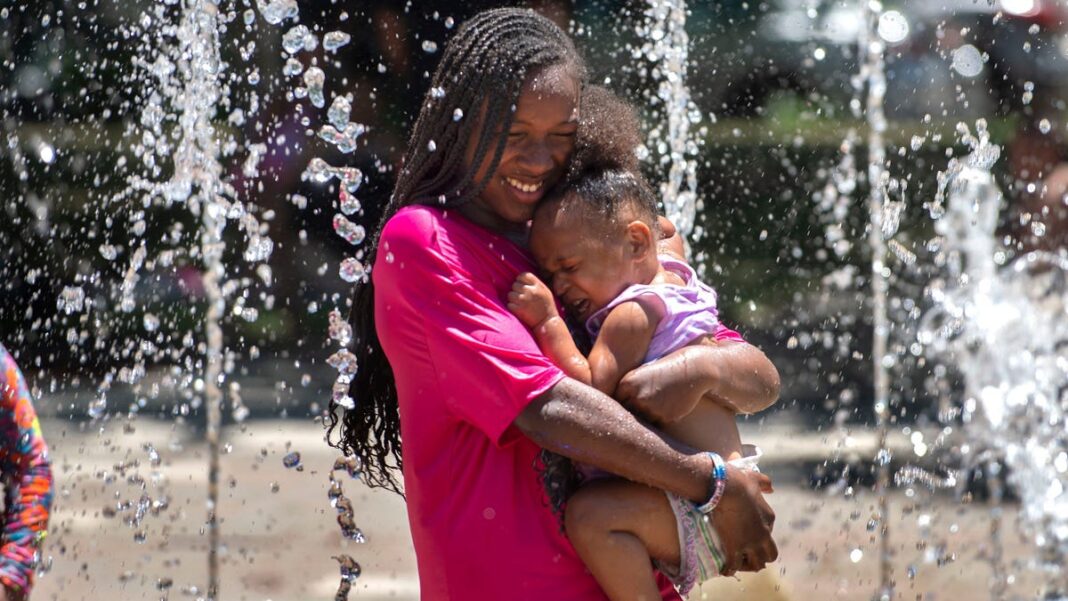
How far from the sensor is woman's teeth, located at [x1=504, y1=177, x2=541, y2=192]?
2.30 meters

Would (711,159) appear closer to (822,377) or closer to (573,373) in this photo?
(822,377)

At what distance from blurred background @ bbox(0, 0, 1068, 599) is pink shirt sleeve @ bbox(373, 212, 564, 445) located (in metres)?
4.15

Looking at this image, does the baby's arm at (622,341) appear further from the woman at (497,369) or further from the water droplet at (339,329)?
the water droplet at (339,329)

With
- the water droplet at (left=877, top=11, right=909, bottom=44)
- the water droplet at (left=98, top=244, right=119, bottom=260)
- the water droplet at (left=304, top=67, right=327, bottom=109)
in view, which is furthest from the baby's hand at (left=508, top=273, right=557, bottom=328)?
the water droplet at (left=877, top=11, right=909, bottom=44)

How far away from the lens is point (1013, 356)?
5.63 meters

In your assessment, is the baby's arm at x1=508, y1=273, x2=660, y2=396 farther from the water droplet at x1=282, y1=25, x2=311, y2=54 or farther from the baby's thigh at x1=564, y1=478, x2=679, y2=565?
the water droplet at x1=282, y1=25, x2=311, y2=54

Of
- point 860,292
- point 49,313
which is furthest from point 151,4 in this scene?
point 860,292

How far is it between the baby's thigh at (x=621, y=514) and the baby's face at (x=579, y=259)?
0.34 metres

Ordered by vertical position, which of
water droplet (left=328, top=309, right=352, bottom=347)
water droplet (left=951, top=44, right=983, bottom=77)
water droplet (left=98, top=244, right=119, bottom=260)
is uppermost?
water droplet (left=951, top=44, right=983, bottom=77)

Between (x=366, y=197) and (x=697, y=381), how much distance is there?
702 centimetres

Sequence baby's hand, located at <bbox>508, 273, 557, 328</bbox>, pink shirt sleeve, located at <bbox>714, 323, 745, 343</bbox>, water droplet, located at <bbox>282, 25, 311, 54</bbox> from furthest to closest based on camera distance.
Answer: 1. water droplet, located at <bbox>282, 25, 311, 54</bbox>
2. pink shirt sleeve, located at <bbox>714, 323, 745, 343</bbox>
3. baby's hand, located at <bbox>508, 273, 557, 328</bbox>

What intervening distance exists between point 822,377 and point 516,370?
707cm

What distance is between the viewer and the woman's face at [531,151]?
7.45 feet

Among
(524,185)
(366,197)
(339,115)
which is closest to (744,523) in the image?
(524,185)
